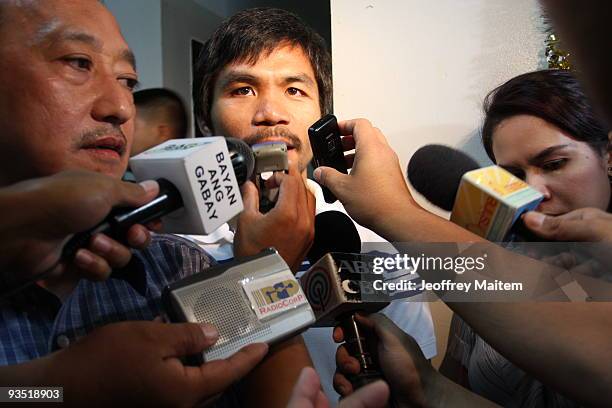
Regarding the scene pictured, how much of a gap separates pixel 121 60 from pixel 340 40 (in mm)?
681

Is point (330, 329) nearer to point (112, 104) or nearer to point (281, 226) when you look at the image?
point (281, 226)

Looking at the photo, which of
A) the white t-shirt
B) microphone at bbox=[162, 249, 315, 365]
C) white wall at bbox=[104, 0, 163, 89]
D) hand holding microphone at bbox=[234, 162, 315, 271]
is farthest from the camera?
white wall at bbox=[104, 0, 163, 89]

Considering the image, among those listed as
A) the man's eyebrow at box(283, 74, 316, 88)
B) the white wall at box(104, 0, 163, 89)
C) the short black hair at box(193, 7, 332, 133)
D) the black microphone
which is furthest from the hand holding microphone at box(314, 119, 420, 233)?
the white wall at box(104, 0, 163, 89)

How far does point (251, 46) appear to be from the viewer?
146cm

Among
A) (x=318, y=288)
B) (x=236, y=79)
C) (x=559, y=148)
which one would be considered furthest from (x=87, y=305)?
(x=559, y=148)

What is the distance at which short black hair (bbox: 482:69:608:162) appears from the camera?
115cm

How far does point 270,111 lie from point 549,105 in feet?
2.33

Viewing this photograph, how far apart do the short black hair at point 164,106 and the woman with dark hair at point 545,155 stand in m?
0.83

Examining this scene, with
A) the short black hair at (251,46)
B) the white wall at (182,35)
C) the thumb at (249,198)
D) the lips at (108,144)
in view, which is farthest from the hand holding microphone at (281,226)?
the white wall at (182,35)

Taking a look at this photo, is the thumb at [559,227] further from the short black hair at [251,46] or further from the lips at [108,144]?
the short black hair at [251,46]

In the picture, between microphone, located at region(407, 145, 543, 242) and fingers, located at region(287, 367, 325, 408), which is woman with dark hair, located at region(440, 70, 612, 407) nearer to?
microphone, located at region(407, 145, 543, 242)

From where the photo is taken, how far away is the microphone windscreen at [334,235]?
1.04m

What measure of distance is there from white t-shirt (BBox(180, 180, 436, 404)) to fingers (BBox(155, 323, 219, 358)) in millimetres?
626

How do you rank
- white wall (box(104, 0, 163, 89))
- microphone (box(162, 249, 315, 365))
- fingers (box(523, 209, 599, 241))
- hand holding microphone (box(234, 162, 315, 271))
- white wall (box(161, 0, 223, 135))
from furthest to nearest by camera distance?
1. white wall (box(161, 0, 223, 135))
2. white wall (box(104, 0, 163, 89))
3. hand holding microphone (box(234, 162, 315, 271))
4. fingers (box(523, 209, 599, 241))
5. microphone (box(162, 249, 315, 365))
